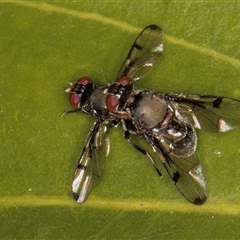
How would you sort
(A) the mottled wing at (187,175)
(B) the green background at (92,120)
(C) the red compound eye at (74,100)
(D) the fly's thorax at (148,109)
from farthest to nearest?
1. (C) the red compound eye at (74,100)
2. (D) the fly's thorax at (148,109)
3. (B) the green background at (92,120)
4. (A) the mottled wing at (187,175)

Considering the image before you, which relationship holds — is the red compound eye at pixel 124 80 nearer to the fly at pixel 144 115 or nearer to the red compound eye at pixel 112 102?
the fly at pixel 144 115

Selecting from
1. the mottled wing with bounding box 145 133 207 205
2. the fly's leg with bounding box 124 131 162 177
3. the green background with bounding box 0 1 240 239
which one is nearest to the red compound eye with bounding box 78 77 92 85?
the green background with bounding box 0 1 240 239

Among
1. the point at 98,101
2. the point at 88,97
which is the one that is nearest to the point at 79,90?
the point at 88,97

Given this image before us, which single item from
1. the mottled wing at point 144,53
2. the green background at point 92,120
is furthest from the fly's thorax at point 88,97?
the mottled wing at point 144,53

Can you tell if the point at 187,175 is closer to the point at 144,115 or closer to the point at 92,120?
the point at 144,115

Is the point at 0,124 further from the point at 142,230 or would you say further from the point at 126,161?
the point at 142,230

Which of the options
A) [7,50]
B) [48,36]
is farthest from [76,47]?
[7,50]
